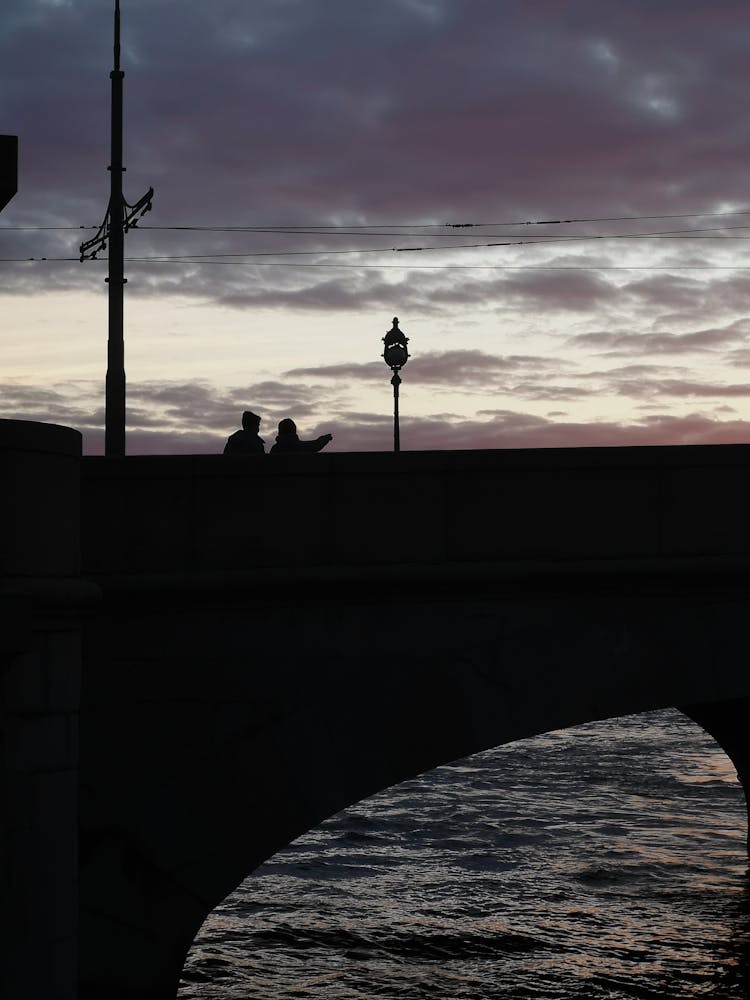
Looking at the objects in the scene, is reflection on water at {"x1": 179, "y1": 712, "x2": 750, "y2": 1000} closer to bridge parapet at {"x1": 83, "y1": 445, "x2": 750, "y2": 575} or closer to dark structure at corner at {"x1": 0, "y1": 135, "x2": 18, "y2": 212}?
bridge parapet at {"x1": 83, "y1": 445, "x2": 750, "y2": 575}

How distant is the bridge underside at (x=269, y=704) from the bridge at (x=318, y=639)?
1 centimetres

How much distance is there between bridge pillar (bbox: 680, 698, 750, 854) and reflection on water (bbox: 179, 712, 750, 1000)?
1492mm

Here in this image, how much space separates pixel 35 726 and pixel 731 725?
42.3 ft

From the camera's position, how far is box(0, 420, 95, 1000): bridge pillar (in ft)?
23.8

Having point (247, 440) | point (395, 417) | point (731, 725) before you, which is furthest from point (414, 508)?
point (731, 725)

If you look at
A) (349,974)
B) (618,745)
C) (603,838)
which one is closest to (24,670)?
(349,974)

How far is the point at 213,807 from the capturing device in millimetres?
9078

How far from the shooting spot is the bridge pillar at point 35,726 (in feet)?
23.8

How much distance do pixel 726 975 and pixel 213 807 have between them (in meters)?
8.13

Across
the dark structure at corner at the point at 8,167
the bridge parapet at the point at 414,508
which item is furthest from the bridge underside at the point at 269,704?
the dark structure at corner at the point at 8,167

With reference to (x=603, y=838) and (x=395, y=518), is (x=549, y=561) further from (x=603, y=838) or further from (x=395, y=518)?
(x=603, y=838)

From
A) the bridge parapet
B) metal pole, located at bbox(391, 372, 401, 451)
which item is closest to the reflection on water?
metal pole, located at bbox(391, 372, 401, 451)

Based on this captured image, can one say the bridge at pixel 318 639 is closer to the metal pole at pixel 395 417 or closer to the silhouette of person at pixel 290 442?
the silhouette of person at pixel 290 442

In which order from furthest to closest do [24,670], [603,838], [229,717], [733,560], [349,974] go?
1. [603,838]
2. [349,974]
3. [733,560]
4. [229,717]
5. [24,670]
